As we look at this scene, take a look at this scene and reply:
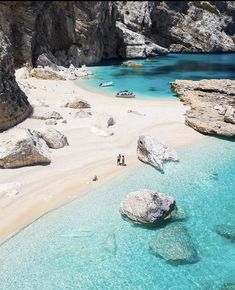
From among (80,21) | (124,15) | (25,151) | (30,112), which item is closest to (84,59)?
(80,21)

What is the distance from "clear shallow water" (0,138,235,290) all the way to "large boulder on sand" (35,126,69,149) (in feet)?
22.5

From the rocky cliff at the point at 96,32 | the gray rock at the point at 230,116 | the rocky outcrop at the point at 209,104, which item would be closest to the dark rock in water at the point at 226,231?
the rocky outcrop at the point at 209,104

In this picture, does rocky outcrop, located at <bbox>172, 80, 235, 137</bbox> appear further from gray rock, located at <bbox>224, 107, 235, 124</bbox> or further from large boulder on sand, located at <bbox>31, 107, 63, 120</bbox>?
large boulder on sand, located at <bbox>31, 107, 63, 120</bbox>

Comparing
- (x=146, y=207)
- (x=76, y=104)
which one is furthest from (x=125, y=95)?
(x=146, y=207)

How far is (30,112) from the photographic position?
39.5m

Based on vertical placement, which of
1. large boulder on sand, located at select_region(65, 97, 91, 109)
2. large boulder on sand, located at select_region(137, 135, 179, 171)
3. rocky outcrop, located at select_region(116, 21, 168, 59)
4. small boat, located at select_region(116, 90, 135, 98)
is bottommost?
rocky outcrop, located at select_region(116, 21, 168, 59)

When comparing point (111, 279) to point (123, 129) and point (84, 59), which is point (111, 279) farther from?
point (84, 59)

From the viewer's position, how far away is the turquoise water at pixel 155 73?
59.3 meters

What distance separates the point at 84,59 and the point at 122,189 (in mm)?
63395

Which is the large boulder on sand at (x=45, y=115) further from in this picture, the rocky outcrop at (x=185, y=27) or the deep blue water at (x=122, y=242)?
the rocky outcrop at (x=185, y=27)

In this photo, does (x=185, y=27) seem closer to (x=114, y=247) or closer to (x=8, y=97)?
(x=8, y=97)

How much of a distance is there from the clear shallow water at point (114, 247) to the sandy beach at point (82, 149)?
1.25 m

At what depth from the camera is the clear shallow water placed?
57.7 feet

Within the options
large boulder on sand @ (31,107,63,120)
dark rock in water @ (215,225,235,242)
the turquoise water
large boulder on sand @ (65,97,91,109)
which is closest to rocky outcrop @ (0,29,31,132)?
large boulder on sand @ (31,107,63,120)
